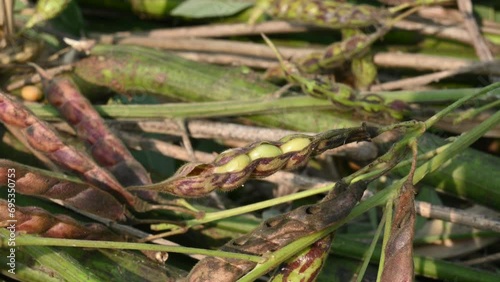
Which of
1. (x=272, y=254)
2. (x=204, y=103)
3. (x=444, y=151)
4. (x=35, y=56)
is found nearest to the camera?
(x=272, y=254)

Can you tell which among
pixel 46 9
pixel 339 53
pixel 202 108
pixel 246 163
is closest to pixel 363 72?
pixel 339 53

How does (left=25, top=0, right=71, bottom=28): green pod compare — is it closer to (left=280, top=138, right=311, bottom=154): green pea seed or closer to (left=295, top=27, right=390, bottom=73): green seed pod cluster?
(left=295, top=27, right=390, bottom=73): green seed pod cluster

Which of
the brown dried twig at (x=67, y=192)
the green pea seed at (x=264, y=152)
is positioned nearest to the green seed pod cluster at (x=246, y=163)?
the green pea seed at (x=264, y=152)

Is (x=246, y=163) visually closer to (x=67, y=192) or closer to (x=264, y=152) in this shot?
(x=264, y=152)

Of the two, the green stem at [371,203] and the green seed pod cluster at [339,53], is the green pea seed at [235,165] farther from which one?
the green seed pod cluster at [339,53]

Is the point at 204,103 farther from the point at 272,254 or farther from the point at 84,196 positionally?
the point at 272,254

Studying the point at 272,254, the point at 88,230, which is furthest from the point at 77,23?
the point at 272,254

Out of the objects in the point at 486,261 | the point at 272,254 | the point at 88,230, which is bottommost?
the point at 486,261
